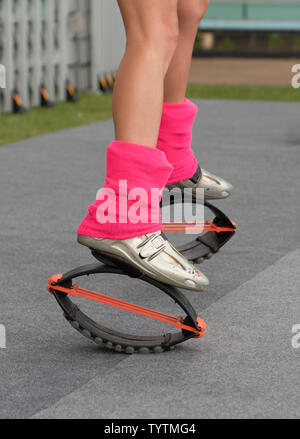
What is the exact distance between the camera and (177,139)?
1.48 metres

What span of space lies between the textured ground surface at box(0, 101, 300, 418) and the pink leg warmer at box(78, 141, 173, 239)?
20 centimetres

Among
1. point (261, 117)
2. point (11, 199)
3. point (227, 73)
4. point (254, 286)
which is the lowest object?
point (227, 73)

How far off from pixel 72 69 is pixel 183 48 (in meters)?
4.14

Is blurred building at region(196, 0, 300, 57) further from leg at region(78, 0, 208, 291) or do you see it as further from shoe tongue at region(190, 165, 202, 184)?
leg at region(78, 0, 208, 291)

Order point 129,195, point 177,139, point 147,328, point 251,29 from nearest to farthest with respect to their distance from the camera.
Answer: point 129,195, point 147,328, point 177,139, point 251,29

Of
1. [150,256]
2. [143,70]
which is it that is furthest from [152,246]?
[143,70]

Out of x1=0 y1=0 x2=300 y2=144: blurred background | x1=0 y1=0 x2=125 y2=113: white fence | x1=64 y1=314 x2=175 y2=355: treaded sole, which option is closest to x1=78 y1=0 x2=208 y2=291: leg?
x1=64 y1=314 x2=175 y2=355: treaded sole

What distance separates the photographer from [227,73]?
7.05 metres

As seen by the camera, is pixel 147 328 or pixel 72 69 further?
pixel 72 69

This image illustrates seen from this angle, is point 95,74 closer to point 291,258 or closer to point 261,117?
point 261,117

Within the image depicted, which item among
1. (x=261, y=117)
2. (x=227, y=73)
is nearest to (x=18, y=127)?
(x=261, y=117)

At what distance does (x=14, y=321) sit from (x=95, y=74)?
4426 mm

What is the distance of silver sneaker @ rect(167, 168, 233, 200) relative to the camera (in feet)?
4.97

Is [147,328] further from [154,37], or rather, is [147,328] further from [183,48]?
[183,48]
